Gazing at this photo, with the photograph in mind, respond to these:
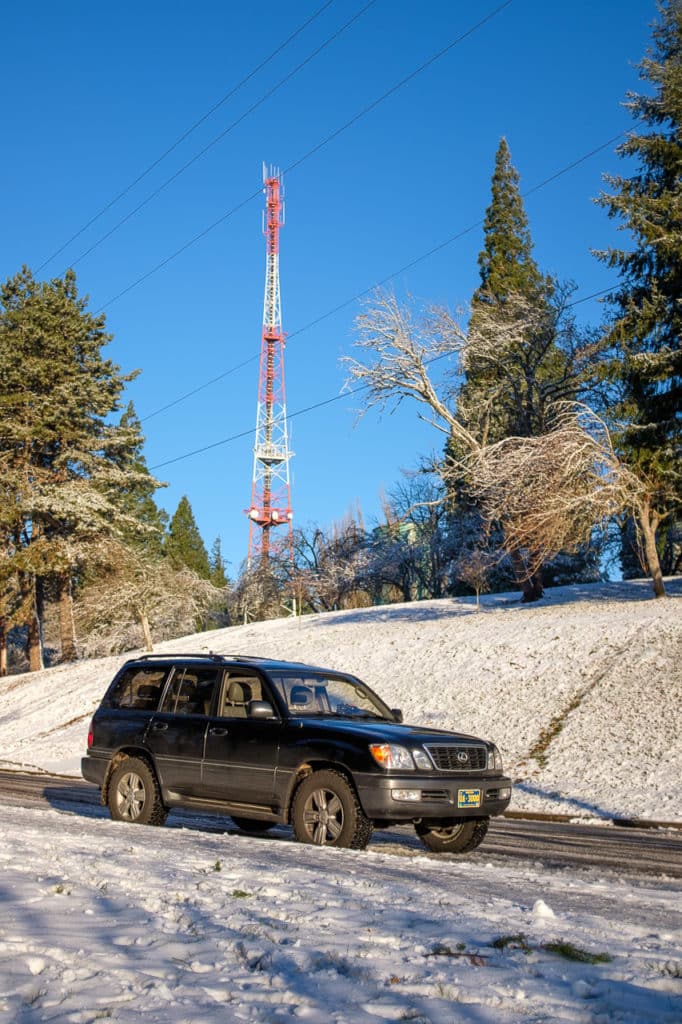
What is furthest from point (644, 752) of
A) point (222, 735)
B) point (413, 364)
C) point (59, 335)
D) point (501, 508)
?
point (59, 335)

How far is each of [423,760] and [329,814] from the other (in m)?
1.04

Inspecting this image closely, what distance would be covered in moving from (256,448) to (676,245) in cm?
3785

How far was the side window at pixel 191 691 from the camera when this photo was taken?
11570 mm

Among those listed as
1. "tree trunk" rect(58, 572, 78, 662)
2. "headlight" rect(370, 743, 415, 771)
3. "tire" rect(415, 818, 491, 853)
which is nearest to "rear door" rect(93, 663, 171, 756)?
"headlight" rect(370, 743, 415, 771)

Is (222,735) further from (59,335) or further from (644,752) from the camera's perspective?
(59,335)

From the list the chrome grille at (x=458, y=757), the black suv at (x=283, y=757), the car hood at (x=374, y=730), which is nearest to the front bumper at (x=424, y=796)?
the black suv at (x=283, y=757)

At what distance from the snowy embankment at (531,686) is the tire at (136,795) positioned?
288 inches

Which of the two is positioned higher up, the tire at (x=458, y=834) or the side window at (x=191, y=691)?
the side window at (x=191, y=691)

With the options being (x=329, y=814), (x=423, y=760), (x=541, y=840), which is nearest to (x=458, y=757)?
(x=423, y=760)

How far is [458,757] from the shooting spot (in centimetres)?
A: 1015

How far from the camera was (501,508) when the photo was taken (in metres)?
29.3

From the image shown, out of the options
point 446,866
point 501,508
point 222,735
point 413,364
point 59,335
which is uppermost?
point 59,335

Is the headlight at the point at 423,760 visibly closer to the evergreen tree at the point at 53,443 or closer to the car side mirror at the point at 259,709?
the car side mirror at the point at 259,709

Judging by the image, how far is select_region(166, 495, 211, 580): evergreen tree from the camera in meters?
80.8
